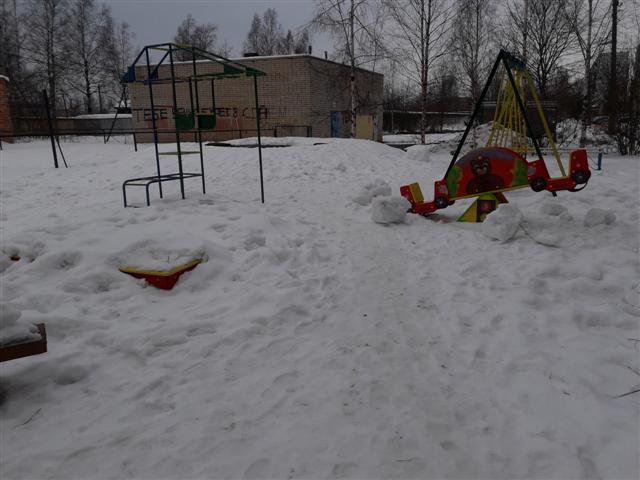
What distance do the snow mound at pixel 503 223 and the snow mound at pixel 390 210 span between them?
1.20 metres

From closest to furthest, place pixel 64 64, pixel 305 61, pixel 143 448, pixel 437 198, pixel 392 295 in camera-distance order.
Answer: pixel 143 448 → pixel 392 295 → pixel 437 198 → pixel 305 61 → pixel 64 64

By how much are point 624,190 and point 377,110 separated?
23262 mm

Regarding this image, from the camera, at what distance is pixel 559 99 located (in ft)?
55.2

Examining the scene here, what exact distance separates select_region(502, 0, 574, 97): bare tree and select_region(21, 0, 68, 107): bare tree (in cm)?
3166

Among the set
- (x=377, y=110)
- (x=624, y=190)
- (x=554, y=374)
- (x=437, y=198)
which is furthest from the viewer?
(x=377, y=110)

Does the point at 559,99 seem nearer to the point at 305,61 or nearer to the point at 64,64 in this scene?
the point at 305,61

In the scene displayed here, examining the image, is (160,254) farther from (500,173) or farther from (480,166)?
(500,173)

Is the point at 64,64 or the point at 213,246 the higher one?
the point at 64,64

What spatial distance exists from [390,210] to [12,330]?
4.92m

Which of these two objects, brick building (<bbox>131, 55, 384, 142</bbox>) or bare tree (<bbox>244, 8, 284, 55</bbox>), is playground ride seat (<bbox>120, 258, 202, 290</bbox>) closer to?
brick building (<bbox>131, 55, 384, 142</bbox>)

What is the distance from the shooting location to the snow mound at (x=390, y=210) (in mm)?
6465

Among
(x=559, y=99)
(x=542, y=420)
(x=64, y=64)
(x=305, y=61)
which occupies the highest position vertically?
(x=64, y=64)

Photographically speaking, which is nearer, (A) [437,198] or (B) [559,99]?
(A) [437,198]

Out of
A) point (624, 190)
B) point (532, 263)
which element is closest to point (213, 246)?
point (532, 263)
